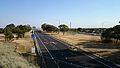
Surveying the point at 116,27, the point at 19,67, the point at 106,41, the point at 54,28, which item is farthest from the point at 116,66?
the point at 54,28

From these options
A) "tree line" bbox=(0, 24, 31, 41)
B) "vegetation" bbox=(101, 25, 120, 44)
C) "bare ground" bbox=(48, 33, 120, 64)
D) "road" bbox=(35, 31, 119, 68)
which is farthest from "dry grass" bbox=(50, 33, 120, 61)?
"tree line" bbox=(0, 24, 31, 41)

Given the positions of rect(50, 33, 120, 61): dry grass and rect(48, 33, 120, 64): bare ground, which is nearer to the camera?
rect(48, 33, 120, 64): bare ground

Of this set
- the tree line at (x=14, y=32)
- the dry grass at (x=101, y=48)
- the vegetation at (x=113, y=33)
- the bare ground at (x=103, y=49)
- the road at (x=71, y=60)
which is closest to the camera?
the road at (x=71, y=60)

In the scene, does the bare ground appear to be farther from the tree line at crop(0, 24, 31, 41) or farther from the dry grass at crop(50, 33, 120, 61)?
the tree line at crop(0, 24, 31, 41)

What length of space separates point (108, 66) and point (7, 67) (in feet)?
54.4

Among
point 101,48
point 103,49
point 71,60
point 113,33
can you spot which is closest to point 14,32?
point 113,33

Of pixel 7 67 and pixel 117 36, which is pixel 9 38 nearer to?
pixel 117 36

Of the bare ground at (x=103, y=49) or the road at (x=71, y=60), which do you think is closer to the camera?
the road at (x=71, y=60)

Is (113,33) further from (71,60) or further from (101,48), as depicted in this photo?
(71,60)

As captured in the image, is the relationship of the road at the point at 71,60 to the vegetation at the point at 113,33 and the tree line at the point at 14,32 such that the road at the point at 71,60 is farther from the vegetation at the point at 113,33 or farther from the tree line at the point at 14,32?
the tree line at the point at 14,32

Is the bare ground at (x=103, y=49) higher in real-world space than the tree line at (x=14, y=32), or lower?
lower

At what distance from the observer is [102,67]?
30.7 metres

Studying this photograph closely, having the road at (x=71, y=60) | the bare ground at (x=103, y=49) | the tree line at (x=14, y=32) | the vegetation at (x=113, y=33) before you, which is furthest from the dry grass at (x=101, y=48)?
the tree line at (x=14, y=32)

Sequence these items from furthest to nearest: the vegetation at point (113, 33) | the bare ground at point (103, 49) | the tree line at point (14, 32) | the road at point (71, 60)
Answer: the tree line at point (14, 32) → the vegetation at point (113, 33) → the bare ground at point (103, 49) → the road at point (71, 60)
